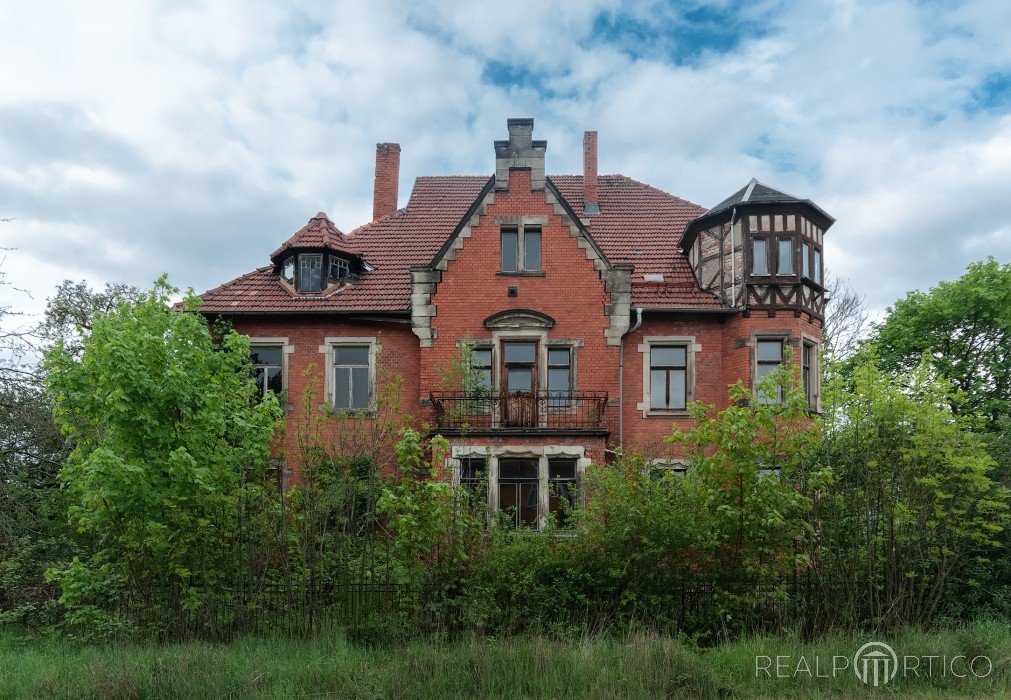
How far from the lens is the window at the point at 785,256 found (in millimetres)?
18719

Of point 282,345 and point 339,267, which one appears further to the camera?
point 339,267

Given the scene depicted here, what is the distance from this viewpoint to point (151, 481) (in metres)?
11.5

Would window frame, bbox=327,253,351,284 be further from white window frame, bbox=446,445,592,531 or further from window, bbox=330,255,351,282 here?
white window frame, bbox=446,445,592,531

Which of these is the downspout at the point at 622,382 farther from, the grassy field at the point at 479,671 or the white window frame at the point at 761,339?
the grassy field at the point at 479,671

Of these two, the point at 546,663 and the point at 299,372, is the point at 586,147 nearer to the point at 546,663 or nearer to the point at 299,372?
the point at 299,372

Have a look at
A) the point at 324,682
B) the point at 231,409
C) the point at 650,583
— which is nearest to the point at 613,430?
the point at 650,583

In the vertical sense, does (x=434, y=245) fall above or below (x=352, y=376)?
above

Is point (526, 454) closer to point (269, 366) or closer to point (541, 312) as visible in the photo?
point (541, 312)

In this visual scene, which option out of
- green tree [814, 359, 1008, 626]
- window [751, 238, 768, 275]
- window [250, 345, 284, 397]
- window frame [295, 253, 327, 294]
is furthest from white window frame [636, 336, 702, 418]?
window [250, 345, 284, 397]

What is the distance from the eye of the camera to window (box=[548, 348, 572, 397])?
1847cm

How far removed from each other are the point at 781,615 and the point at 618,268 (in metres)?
9.02

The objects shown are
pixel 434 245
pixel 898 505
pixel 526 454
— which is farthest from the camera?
pixel 434 245

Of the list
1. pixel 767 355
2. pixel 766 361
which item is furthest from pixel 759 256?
pixel 766 361

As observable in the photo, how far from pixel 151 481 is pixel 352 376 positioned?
25.8 ft
